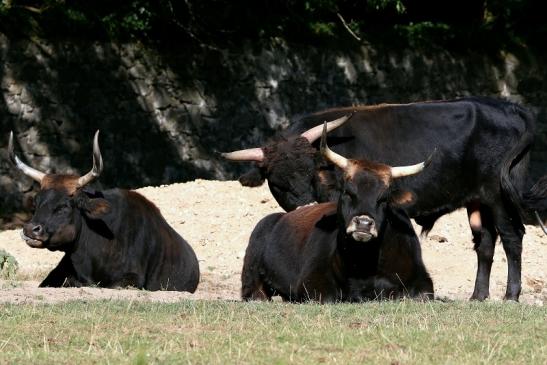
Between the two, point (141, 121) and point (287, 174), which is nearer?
point (287, 174)

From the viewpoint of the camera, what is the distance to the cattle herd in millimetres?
10859

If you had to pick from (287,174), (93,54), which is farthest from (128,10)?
(287,174)

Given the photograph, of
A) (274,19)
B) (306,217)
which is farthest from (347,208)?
(274,19)

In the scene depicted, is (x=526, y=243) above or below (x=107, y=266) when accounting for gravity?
below

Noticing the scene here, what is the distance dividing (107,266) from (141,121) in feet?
28.8

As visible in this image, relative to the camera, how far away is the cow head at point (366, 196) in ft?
34.3

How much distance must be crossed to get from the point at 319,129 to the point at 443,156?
1.26 meters

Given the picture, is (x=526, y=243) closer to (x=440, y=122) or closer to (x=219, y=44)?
(x=440, y=122)

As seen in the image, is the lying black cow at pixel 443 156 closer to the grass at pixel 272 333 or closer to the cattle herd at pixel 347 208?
the cattle herd at pixel 347 208

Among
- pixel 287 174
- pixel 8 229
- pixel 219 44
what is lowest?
pixel 8 229

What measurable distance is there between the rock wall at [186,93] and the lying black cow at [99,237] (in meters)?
6.99

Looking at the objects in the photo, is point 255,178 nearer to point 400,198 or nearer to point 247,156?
point 247,156

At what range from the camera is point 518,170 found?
1306 cm

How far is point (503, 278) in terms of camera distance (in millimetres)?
15844
